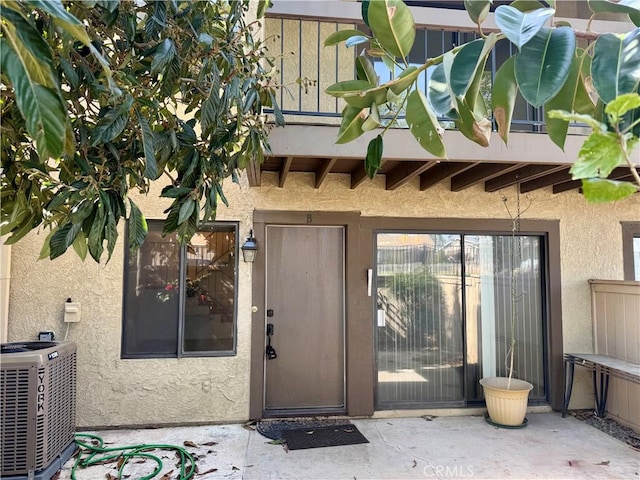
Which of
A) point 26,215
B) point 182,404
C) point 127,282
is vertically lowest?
point 182,404

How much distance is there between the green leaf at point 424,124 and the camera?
1146 mm

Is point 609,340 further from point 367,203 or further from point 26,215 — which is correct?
point 26,215

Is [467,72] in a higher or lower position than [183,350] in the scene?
higher

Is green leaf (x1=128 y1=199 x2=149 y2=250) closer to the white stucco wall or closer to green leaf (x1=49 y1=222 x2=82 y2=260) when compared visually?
green leaf (x1=49 y1=222 x2=82 y2=260)

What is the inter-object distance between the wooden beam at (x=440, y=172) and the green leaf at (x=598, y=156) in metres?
3.50

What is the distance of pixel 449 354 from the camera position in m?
5.06

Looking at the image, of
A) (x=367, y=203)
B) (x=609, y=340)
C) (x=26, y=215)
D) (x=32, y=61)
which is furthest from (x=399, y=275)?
(x=32, y=61)

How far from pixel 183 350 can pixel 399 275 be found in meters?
2.72

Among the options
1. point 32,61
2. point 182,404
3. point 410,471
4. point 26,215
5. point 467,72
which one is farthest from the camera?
point 182,404

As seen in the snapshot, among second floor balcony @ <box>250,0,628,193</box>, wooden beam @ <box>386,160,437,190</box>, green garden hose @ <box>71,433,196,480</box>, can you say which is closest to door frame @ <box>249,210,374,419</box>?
second floor balcony @ <box>250,0,628,193</box>

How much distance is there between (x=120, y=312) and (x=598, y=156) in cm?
479

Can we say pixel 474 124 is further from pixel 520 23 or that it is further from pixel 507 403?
pixel 507 403

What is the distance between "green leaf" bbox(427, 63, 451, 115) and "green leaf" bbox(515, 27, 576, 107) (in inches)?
7.0


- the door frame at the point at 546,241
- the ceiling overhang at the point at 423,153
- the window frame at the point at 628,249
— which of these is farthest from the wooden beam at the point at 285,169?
the window frame at the point at 628,249
